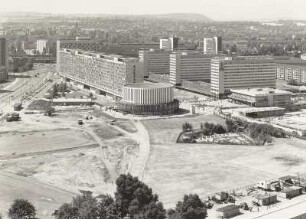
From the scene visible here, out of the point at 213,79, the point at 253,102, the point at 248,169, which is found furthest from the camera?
the point at 213,79

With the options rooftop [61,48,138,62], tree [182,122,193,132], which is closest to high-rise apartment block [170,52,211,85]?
rooftop [61,48,138,62]

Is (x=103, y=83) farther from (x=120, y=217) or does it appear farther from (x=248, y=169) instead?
(x=120, y=217)

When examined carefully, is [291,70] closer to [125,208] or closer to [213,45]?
[213,45]

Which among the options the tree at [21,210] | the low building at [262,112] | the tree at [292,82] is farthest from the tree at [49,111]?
the tree at [292,82]

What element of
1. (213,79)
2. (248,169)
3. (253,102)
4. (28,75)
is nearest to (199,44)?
(28,75)

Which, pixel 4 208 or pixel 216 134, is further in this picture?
pixel 216 134

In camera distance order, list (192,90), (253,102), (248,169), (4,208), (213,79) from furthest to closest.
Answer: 1. (192,90)
2. (213,79)
3. (253,102)
4. (248,169)
5. (4,208)
